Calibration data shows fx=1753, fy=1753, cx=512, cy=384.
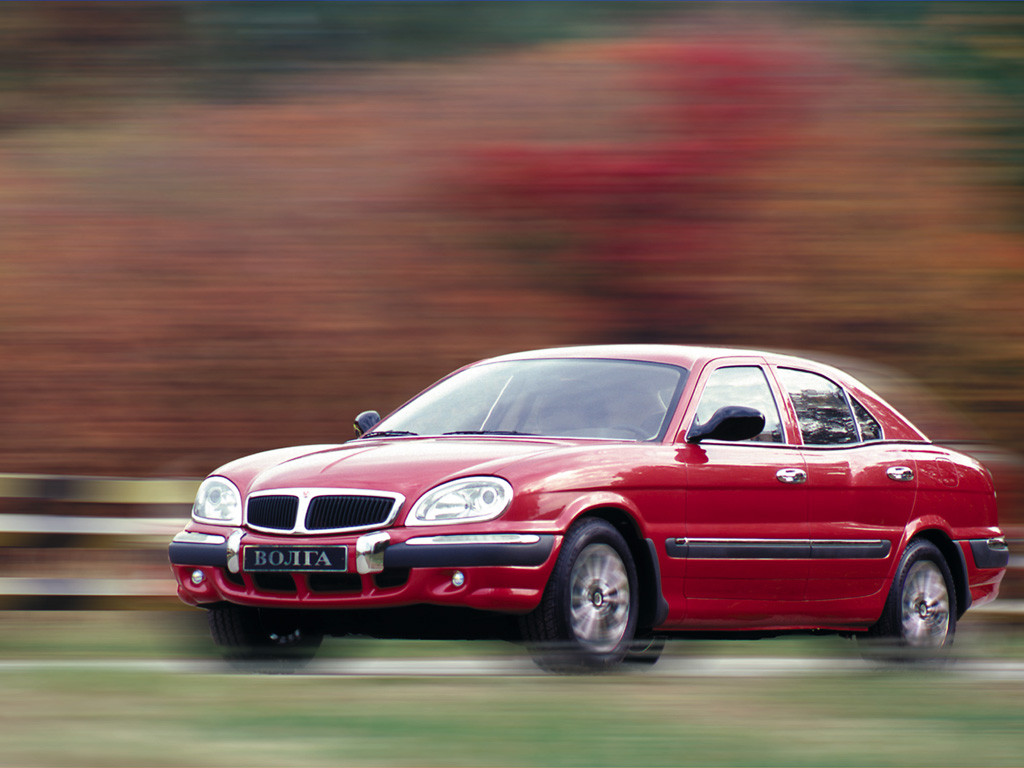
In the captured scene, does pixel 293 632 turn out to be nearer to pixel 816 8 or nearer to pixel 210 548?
pixel 210 548

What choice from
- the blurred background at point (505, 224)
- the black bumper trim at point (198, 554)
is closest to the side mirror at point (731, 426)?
the black bumper trim at point (198, 554)

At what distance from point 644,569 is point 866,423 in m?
2.09

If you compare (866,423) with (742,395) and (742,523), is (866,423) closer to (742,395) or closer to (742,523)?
(742,395)

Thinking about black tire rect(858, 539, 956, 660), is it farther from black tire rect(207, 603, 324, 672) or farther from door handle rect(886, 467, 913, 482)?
black tire rect(207, 603, 324, 672)

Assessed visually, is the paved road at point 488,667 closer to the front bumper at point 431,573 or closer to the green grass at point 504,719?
the green grass at point 504,719

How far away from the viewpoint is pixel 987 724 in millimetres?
5789

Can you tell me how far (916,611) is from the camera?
8.96 metres

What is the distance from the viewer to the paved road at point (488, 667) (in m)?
6.99

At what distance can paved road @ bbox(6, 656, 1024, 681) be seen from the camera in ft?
22.9

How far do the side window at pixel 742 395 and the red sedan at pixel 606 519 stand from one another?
13 millimetres

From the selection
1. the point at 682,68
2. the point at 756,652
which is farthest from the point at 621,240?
the point at 756,652

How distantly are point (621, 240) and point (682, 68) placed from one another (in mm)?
2819

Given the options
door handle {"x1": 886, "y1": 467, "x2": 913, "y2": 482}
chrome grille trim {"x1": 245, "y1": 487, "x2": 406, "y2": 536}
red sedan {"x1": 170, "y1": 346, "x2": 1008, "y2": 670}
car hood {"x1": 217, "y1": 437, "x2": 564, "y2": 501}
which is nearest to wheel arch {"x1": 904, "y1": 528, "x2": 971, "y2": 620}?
red sedan {"x1": 170, "y1": 346, "x2": 1008, "y2": 670}

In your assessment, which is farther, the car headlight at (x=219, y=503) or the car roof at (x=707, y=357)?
the car roof at (x=707, y=357)
